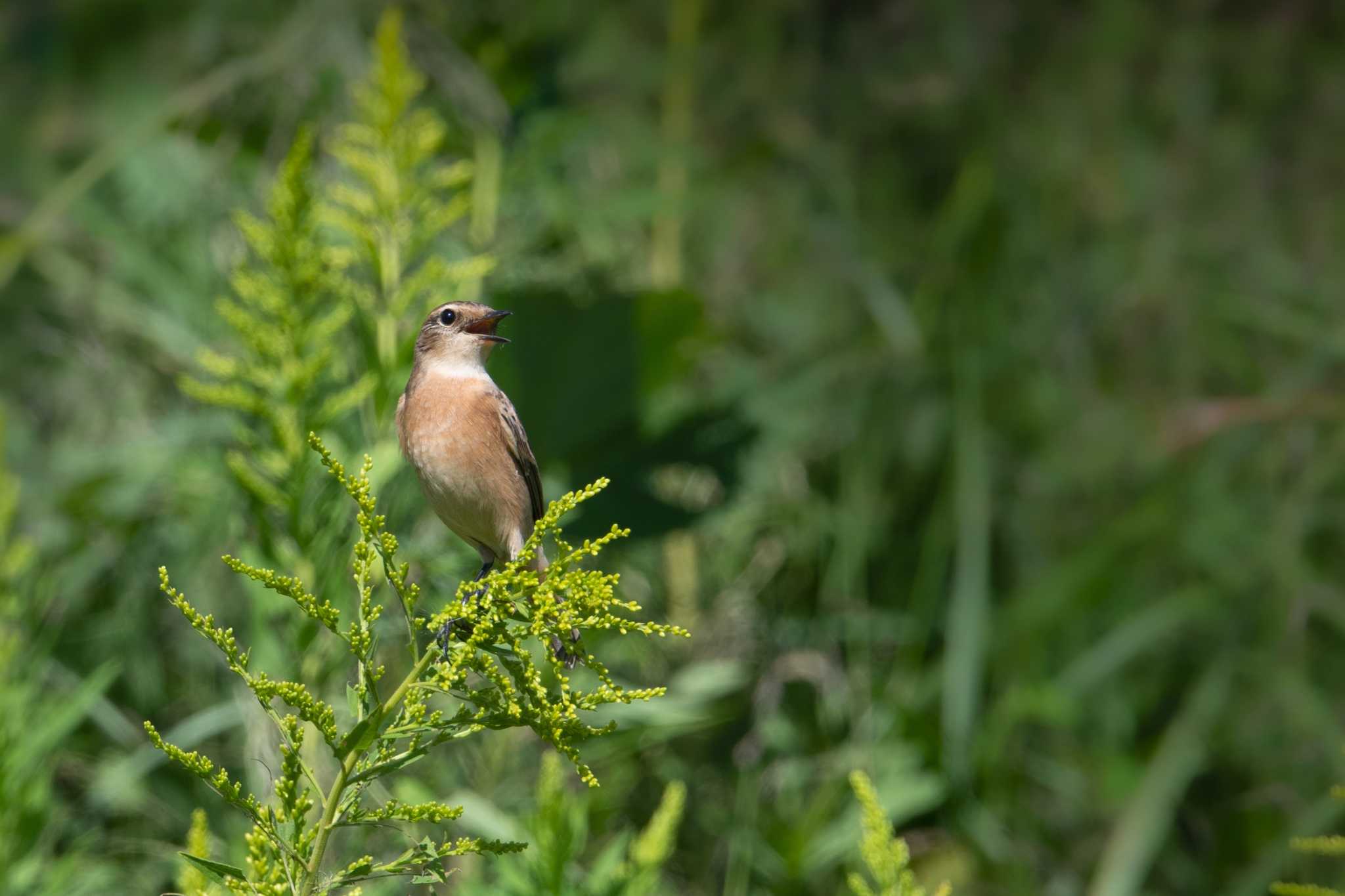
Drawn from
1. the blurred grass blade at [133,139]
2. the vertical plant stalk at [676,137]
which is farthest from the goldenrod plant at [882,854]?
the vertical plant stalk at [676,137]

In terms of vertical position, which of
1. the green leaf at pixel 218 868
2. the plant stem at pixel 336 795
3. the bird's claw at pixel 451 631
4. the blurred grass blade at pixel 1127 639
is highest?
the blurred grass blade at pixel 1127 639

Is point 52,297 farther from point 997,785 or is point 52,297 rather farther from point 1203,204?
point 1203,204

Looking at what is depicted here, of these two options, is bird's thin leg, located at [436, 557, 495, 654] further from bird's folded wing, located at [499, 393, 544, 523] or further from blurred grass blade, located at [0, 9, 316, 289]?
blurred grass blade, located at [0, 9, 316, 289]

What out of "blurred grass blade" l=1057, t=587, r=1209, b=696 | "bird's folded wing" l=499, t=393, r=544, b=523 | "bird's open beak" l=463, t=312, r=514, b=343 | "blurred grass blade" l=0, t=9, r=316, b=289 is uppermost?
"blurred grass blade" l=0, t=9, r=316, b=289

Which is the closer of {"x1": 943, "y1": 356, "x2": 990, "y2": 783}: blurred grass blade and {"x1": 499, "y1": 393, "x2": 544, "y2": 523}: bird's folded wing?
{"x1": 499, "y1": 393, "x2": 544, "y2": 523}: bird's folded wing

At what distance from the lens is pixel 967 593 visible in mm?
2271

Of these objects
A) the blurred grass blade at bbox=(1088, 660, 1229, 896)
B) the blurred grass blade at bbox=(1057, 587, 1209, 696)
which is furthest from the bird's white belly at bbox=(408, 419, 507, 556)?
the blurred grass blade at bbox=(1057, 587, 1209, 696)

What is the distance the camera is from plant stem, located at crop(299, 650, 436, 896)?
0.68 m

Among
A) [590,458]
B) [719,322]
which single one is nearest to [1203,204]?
[719,322]

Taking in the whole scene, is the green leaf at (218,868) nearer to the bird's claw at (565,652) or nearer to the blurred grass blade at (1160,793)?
the bird's claw at (565,652)

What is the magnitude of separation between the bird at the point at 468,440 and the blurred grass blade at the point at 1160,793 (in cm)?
155

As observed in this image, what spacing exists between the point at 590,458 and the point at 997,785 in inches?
40.9

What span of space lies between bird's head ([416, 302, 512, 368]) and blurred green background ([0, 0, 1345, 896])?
0.91ft

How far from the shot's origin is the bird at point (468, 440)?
2.90ft
